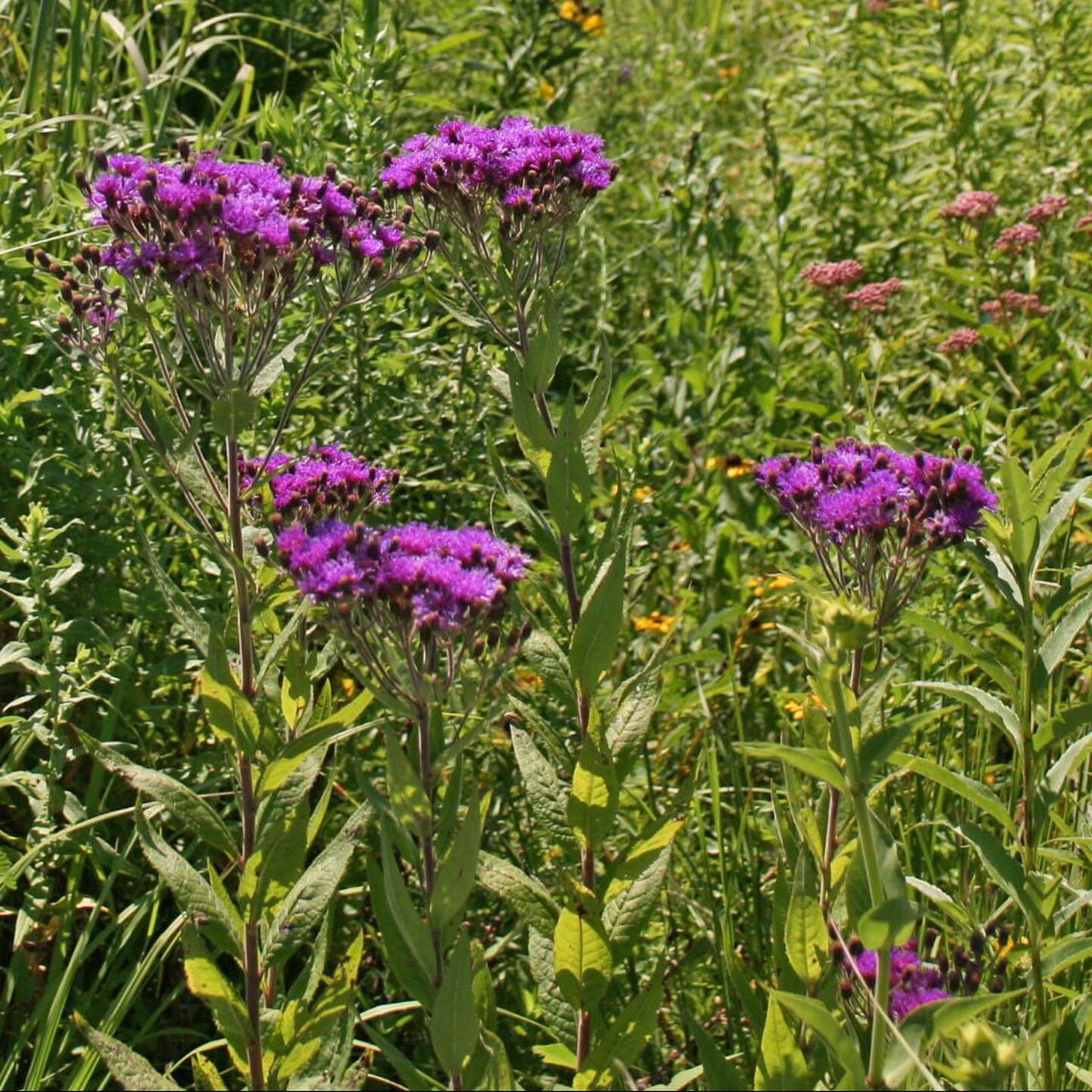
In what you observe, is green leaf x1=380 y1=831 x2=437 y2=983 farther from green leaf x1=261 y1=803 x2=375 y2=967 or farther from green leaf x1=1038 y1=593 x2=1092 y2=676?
green leaf x1=1038 y1=593 x2=1092 y2=676

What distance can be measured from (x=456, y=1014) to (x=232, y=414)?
90 centimetres

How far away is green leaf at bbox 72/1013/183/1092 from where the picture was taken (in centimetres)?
209

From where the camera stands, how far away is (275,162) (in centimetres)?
258

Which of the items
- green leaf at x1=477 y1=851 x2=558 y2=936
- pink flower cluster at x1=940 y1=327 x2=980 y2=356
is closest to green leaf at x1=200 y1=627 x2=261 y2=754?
green leaf at x1=477 y1=851 x2=558 y2=936

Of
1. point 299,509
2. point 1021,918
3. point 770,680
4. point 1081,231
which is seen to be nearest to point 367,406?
point 299,509

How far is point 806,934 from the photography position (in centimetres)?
209

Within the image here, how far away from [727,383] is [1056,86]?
206cm

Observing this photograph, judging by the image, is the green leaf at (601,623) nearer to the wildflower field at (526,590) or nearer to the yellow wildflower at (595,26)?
the wildflower field at (526,590)

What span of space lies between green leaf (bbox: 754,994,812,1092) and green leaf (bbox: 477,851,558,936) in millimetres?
431

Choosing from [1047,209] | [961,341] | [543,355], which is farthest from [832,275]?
[543,355]

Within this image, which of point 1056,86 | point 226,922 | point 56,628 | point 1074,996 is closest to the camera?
point 226,922

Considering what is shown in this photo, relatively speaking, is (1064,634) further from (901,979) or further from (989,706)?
(901,979)

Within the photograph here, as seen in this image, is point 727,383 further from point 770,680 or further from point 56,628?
point 56,628

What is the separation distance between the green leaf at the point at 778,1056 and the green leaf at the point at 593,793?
40 centimetres
